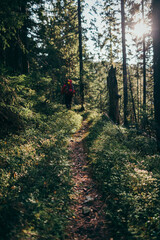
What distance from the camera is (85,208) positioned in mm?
4371

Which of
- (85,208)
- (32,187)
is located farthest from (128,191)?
(32,187)

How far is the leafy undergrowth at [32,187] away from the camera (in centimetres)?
322

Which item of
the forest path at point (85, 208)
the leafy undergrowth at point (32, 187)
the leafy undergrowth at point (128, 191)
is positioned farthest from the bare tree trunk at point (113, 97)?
the forest path at point (85, 208)

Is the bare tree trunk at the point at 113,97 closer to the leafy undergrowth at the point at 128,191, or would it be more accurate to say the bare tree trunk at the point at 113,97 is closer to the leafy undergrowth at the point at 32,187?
the leafy undergrowth at the point at 128,191

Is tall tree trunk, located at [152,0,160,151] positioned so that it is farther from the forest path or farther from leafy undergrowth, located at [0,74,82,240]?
leafy undergrowth, located at [0,74,82,240]

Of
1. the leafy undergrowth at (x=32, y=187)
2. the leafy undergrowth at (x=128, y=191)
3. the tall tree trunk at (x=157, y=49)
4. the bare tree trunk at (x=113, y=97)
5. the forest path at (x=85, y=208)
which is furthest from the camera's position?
the bare tree trunk at (x=113, y=97)

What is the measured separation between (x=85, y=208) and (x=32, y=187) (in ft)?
5.15

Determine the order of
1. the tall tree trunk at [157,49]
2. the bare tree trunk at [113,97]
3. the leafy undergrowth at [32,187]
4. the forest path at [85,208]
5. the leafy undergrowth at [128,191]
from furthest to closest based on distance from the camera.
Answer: the bare tree trunk at [113,97] < the tall tree trunk at [157,49] < the forest path at [85,208] < the leafy undergrowth at [128,191] < the leafy undergrowth at [32,187]

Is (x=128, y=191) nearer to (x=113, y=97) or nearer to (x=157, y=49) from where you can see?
(x=157, y=49)

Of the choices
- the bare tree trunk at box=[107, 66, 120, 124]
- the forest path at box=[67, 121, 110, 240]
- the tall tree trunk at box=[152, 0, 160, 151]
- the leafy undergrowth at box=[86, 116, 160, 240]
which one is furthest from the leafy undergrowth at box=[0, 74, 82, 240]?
the bare tree trunk at box=[107, 66, 120, 124]

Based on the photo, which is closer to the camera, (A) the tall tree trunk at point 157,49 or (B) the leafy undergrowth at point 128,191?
(B) the leafy undergrowth at point 128,191

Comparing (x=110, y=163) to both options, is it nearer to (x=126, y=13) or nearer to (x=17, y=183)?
(x=17, y=183)

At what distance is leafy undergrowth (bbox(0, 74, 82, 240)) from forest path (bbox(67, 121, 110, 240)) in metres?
0.27

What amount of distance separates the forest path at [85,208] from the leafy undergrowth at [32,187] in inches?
10.4
